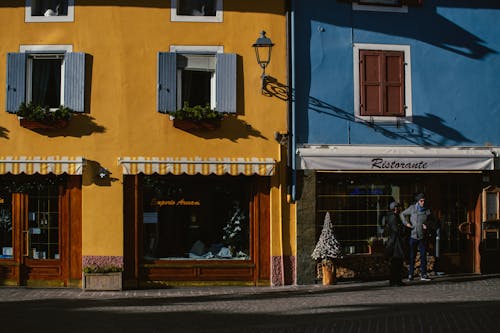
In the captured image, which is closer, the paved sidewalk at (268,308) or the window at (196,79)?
the paved sidewalk at (268,308)

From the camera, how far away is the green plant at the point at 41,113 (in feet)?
57.8

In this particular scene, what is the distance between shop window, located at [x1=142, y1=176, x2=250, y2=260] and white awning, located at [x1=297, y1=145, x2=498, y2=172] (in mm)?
1618

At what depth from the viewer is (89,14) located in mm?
18219

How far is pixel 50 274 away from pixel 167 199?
9.59 feet

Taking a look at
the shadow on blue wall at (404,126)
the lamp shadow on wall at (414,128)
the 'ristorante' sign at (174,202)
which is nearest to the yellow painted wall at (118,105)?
the shadow on blue wall at (404,126)

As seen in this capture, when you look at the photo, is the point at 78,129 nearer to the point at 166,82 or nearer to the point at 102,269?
the point at 166,82

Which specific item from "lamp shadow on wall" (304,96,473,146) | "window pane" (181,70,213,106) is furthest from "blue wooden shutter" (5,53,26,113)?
"lamp shadow on wall" (304,96,473,146)

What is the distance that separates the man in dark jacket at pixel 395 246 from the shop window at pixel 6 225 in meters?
7.98

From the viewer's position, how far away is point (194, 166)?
1788cm

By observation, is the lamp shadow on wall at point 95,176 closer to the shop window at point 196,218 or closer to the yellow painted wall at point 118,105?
the yellow painted wall at point 118,105

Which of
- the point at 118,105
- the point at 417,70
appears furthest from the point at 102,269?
A: the point at 417,70

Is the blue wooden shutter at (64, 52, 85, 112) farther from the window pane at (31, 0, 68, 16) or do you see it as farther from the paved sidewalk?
the paved sidewalk

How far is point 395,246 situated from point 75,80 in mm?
7468

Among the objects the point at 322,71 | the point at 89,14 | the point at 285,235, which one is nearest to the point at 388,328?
the point at 285,235
